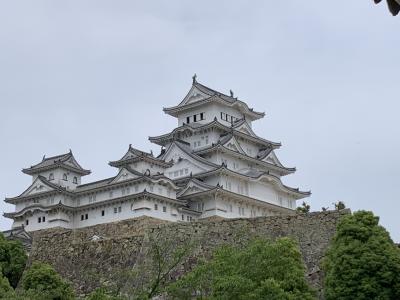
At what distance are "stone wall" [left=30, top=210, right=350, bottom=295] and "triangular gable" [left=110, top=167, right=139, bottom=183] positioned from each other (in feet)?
51.9

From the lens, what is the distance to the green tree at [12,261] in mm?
26094

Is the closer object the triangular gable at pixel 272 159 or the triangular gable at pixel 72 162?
the triangular gable at pixel 72 162

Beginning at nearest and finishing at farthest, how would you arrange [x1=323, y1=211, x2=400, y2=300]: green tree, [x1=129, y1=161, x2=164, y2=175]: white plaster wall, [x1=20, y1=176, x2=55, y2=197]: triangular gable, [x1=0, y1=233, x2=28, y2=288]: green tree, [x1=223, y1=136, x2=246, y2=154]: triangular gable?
[x1=323, y1=211, x2=400, y2=300]: green tree
[x1=0, y1=233, x2=28, y2=288]: green tree
[x1=129, y1=161, x2=164, y2=175]: white plaster wall
[x1=20, y1=176, x2=55, y2=197]: triangular gable
[x1=223, y1=136, x2=246, y2=154]: triangular gable

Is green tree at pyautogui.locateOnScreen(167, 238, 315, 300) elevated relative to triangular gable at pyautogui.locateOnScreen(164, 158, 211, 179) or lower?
lower

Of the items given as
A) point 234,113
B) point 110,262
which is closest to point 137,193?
point 234,113

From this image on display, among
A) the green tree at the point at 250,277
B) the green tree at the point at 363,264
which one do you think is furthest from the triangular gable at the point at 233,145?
the green tree at the point at 250,277

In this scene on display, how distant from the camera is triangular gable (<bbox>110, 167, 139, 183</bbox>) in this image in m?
42.7

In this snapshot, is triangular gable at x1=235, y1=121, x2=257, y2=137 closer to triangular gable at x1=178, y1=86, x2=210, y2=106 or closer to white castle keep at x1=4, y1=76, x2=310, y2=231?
white castle keep at x1=4, y1=76, x2=310, y2=231

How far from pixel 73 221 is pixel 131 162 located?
18.3 feet

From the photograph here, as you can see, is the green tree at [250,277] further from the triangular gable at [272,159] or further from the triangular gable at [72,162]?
the triangular gable at [272,159]

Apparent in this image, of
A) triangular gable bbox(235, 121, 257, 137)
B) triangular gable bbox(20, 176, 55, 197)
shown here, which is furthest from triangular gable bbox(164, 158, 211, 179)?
triangular gable bbox(20, 176, 55, 197)

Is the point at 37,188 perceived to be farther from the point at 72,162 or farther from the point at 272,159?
the point at 272,159

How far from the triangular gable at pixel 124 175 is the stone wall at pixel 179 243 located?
623 inches

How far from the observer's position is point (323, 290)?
1942 centimetres
